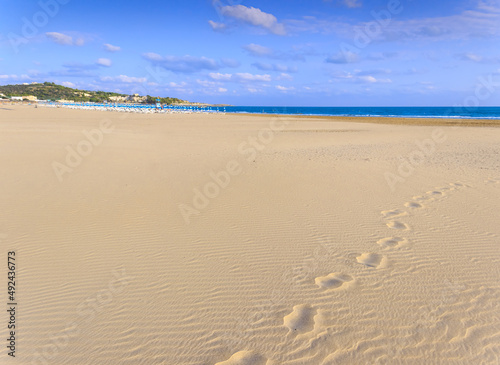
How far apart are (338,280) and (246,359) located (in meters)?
1.70

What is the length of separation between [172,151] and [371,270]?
11.8 meters

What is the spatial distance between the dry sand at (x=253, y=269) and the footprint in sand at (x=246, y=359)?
15 millimetres

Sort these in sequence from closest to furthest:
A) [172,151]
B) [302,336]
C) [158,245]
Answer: [302,336], [158,245], [172,151]

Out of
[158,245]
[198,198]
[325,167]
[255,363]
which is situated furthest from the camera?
[325,167]

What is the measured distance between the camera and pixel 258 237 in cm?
538

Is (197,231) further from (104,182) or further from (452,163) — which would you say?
(452,163)

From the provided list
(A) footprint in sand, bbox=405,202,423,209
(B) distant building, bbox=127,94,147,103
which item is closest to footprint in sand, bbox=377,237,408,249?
(A) footprint in sand, bbox=405,202,423,209

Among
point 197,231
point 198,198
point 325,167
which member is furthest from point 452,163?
point 197,231

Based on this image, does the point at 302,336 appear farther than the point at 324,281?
No

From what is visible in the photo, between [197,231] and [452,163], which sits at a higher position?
[452,163]

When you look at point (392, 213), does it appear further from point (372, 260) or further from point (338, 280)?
point (338, 280)

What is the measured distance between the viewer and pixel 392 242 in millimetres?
5109

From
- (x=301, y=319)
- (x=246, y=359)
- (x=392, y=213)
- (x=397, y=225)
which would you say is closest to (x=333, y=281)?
(x=301, y=319)

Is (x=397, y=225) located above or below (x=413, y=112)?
below
